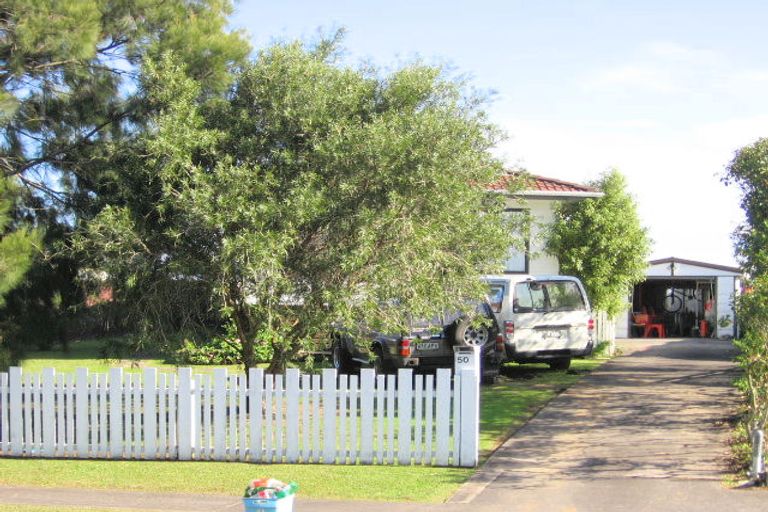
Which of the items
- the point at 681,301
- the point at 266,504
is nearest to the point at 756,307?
the point at 266,504

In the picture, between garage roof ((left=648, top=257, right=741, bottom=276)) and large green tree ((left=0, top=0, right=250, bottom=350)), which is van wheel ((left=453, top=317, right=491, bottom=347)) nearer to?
large green tree ((left=0, top=0, right=250, bottom=350))

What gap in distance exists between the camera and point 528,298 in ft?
54.7

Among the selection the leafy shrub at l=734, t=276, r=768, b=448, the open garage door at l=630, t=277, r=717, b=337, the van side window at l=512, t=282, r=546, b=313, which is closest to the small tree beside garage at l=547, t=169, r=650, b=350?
the van side window at l=512, t=282, r=546, b=313

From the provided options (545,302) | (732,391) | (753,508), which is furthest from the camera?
(545,302)

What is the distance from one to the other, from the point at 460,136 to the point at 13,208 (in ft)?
17.5

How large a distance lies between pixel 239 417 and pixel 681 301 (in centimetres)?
2831

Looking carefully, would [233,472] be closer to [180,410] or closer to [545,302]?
[180,410]

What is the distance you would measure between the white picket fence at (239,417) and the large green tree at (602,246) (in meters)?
13.2

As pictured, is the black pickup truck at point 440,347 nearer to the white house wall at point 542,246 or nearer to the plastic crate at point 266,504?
the white house wall at point 542,246

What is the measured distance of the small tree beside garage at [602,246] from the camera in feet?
73.4

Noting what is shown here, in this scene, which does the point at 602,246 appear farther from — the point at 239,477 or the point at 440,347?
the point at 239,477

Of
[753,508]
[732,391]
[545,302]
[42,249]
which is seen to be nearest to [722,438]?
[753,508]

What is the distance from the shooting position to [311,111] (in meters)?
10.8

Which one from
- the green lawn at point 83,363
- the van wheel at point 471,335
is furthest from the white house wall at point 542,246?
the green lawn at point 83,363
